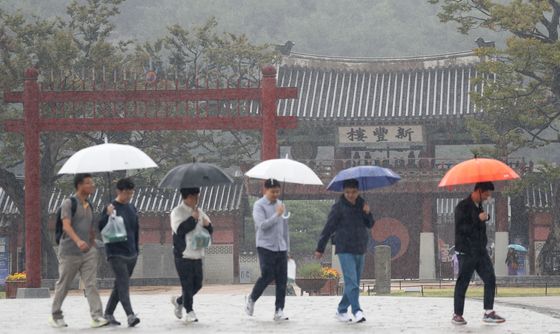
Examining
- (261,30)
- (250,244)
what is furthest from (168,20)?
(250,244)

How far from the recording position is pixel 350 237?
13109mm

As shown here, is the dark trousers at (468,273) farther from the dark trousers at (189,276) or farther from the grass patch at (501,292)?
the grass patch at (501,292)

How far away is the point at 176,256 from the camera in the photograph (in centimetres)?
1291

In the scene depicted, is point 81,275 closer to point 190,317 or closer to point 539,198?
point 190,317

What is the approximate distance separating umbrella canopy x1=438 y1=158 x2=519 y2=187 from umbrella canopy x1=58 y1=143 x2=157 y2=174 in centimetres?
318

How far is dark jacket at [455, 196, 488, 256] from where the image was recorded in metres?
12.6

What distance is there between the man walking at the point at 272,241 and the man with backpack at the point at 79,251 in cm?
184

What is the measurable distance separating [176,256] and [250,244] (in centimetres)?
4365

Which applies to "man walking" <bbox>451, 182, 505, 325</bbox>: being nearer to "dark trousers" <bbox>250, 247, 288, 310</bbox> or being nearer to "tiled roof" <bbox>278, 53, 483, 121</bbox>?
"dark trousers" <bbox>250, 247, 288, 310</bbox>

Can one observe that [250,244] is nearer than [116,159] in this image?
No

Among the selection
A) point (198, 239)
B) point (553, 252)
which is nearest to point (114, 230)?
point (198, 239)

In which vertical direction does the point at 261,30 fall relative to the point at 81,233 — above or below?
above

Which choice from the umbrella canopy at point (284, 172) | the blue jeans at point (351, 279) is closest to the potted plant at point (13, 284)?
the umbrella canopy at point (284, 172)

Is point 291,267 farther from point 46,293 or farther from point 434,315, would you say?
point 434,315
